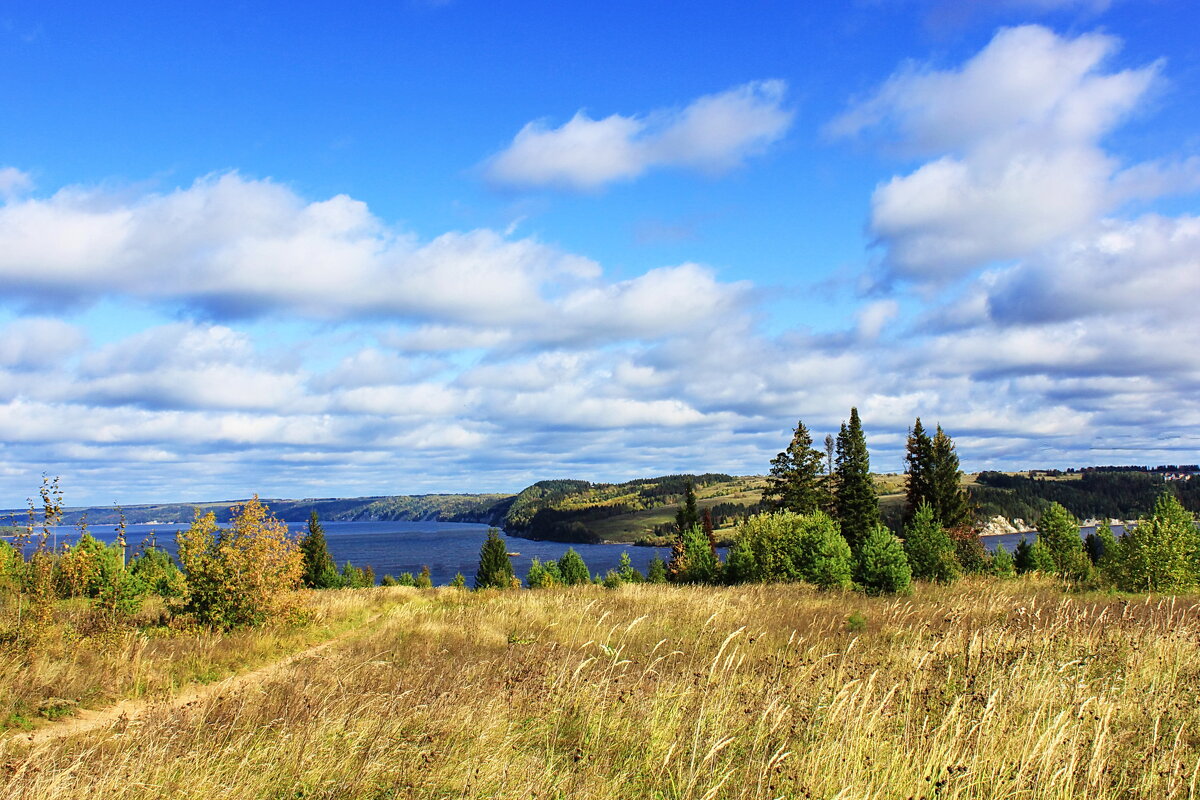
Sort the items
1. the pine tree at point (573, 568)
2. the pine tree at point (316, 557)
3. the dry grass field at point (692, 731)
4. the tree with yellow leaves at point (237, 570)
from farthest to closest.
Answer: the pine tree at point (573, 568), the pine tree at point (316, 557), the tree with yellow leaves at point (237, 570), the dry grass field at point (692, 731)

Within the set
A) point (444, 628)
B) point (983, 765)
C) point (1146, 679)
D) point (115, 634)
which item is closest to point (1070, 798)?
point (983, 765)

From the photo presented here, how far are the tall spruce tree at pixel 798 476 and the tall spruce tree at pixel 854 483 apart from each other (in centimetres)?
276

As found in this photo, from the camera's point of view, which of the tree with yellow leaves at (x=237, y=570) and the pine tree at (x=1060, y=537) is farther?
the pine tree at (x=1060, y=537)

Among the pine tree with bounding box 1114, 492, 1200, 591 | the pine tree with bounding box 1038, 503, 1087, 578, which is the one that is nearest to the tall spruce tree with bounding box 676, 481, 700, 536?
the pine tree with bounding box 1038, 503, 1087, 578

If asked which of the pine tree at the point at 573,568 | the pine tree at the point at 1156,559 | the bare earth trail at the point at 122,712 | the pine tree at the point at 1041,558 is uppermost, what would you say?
the bare earth trail at the point at 122,712

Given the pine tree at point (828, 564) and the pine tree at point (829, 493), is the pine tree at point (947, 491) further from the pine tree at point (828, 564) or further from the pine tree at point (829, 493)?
the pine tree at point (828, 564)

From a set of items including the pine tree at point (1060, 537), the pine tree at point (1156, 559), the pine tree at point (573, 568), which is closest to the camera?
the pine tree at point (1156, 559)

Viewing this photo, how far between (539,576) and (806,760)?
7998 cm

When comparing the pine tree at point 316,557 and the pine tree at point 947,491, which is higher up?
the pine tree at point 947,491

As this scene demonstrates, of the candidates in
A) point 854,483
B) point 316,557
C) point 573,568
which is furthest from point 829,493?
point 316,557

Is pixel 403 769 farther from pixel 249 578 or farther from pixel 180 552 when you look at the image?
pixel 180 552

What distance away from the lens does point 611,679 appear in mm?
7746

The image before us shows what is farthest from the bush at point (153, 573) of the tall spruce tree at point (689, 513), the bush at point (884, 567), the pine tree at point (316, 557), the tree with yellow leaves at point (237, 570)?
the tall spruce tree at point (689, 513)

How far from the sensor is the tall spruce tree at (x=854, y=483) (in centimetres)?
6662
